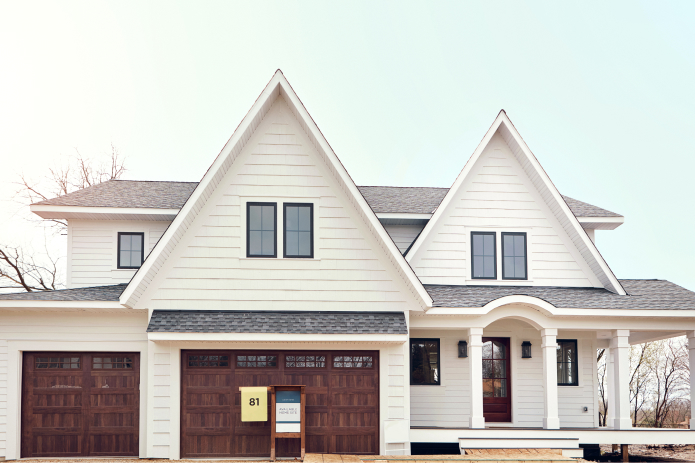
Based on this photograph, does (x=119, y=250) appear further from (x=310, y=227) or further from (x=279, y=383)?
(x=279, y=383)

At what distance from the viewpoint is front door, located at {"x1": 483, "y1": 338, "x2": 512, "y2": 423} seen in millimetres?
15641

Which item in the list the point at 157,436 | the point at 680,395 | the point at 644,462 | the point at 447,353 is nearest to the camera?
the point at 157,436

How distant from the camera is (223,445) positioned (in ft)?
42.4

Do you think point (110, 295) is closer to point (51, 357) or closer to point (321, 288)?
point (51, 357)

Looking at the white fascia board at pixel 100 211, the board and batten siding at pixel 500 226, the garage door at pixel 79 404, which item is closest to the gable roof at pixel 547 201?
the board and batten siding at pixel 500 226

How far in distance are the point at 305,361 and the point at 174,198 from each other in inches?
246

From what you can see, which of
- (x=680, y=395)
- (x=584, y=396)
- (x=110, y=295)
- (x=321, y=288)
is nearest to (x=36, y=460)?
(x=110, y=295)

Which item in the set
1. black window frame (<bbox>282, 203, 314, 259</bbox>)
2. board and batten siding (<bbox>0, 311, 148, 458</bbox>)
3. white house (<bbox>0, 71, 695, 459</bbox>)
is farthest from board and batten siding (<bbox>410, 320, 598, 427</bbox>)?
board and batten siding (<bbox>0, 311, 148, 458</bbox>)

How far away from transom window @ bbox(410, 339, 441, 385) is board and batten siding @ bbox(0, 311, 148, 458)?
639 cm

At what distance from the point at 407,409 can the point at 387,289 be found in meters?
2.55

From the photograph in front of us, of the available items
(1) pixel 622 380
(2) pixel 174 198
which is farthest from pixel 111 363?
(1) pixel 622 380

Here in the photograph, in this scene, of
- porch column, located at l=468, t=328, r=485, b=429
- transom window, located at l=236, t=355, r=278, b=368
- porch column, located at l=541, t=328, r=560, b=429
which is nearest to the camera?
transom window, located at l=236, t=355, r=278, b=368

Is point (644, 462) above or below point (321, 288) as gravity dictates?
below

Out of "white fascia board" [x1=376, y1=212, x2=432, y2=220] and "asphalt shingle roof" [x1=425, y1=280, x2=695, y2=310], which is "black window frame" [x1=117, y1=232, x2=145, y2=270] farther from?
"asphalt shingle roof" [x1=425, y1=280, x2=695, y2=310]
